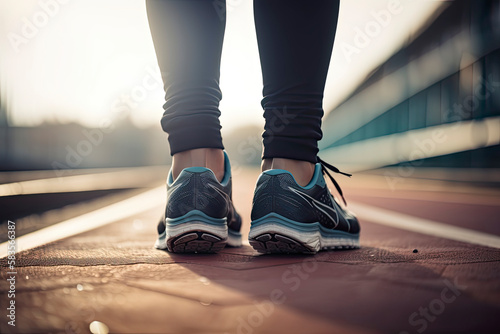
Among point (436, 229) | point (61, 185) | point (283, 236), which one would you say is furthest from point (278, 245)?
point (61, 185)

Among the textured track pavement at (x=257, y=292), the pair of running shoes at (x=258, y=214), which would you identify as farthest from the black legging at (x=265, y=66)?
the textured track pavement at (x=257, y=292)

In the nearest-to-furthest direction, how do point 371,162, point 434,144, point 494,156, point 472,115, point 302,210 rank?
1. point 302,210
2. point 494,156
3. point 472,115
4. point 434,144
5. point 371,162

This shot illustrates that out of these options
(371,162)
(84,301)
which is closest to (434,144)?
(371,162)

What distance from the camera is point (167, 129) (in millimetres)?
1446

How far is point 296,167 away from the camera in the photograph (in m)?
1.37

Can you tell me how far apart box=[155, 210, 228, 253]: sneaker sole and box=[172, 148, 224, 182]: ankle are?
0.20 m

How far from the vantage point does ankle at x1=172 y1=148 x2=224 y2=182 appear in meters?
1.42

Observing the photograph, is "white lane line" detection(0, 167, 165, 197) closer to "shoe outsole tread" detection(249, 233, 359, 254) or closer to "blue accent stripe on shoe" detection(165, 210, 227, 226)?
"blue accent stripe on shoe" detection(165, 210, 227, 226)

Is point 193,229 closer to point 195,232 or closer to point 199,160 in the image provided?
point 195,232

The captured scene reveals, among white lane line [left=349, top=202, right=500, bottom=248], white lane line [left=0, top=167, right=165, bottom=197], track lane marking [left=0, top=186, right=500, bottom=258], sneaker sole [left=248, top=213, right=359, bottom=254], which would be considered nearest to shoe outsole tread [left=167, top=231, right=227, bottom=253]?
sneaker sole [left=248, top=213, right=359, bottom=254]

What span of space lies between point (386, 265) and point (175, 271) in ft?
1.89

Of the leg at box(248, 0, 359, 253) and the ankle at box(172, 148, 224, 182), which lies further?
the ankle at box(172, 148, 224, 182)

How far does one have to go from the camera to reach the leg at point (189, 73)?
1397mm

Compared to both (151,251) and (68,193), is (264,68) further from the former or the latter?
(68,193)
